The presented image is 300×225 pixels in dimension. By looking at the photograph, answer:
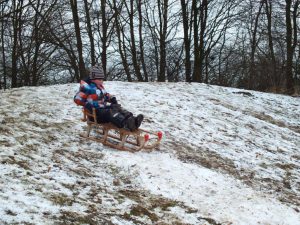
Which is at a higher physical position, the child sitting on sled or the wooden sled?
the child sitting on sled

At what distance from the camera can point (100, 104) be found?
800 cm

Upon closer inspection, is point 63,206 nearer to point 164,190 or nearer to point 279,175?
point 164,190

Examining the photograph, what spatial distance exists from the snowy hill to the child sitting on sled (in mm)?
576

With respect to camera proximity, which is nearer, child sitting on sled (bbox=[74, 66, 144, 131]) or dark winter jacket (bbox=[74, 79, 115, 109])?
child sitting on sled (bbox=[74, 66, 144, 131])

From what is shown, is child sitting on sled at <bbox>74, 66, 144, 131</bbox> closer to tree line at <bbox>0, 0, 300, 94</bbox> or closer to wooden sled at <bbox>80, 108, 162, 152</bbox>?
wooden sled at <bbox>80, 108, 162, 152</bbox>

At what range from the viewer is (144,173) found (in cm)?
684

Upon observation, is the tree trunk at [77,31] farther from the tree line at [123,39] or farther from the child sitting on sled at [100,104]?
the child sitting on sled at [100,104]

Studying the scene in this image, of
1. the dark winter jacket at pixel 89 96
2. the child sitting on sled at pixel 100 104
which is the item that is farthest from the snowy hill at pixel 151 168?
the dark winter jacket at pixel 89 96

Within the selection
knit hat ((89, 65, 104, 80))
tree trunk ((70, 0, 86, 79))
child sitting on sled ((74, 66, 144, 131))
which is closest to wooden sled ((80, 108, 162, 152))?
child sitting on sled ((74, 66, 144, 131))

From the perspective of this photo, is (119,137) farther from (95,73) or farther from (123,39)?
(123,39)

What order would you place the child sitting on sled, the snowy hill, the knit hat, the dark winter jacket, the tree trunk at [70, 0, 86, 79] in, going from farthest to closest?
the tree trunk at [70, 0, 86, 79] < the knit hat < the dark winter jacket < the child sitting on sled < the snowy hill

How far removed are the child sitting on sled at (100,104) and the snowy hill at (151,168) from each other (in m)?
0.58

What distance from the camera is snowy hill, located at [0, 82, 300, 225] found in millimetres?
5267

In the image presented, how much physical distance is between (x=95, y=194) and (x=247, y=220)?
2274 millimetres
